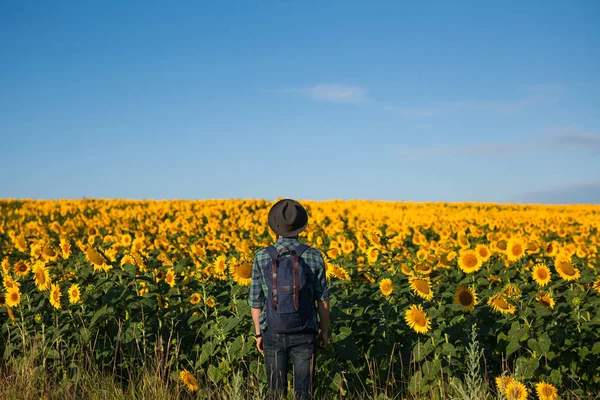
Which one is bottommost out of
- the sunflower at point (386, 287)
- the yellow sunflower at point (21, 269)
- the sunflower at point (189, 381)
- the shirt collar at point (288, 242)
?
the sunflower at point (189, 381)

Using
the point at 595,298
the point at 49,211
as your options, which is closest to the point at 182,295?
the point at 595,298

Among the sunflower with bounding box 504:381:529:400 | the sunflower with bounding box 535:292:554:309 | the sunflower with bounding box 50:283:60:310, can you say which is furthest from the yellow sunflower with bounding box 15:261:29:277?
the sunflower with bounding box 535:292:554:309

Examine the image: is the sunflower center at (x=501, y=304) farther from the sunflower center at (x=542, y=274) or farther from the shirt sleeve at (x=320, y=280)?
the shirt sleeve at (x=320, y=280)

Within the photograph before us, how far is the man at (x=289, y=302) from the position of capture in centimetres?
416

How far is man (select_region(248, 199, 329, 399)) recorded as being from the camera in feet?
13.6

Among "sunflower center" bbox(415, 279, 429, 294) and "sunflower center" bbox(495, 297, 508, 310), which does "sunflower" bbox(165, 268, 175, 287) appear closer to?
"sunflower center" bbox(415, 279, 429, 294)

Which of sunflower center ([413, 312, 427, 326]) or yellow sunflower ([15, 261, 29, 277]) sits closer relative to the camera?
sunflower center ([413, 312, 427, 326])

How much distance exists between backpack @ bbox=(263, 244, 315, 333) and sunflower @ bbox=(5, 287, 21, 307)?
135 inches

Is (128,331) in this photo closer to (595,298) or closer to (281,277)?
(281,277)

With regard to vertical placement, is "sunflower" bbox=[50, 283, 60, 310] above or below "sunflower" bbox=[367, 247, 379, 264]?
below

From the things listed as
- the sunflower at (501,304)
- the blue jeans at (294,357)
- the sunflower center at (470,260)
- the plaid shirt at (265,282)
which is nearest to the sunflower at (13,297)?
the plaid shirt at (265,282)

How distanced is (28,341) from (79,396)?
976 millimetres

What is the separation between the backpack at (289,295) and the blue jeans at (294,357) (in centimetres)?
8

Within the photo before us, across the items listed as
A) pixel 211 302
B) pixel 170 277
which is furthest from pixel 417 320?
pixel 170 277
